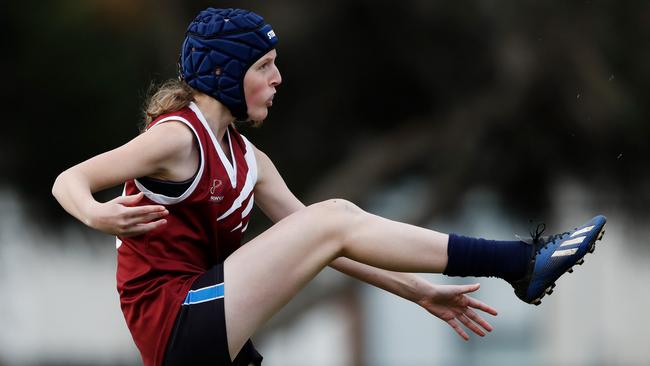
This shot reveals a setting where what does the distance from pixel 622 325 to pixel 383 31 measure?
18.6ft

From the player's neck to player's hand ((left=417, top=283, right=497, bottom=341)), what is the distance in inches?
41.2

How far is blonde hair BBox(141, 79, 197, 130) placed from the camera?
5562 millimetres

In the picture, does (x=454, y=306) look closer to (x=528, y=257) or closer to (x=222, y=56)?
(x=528, y=257)

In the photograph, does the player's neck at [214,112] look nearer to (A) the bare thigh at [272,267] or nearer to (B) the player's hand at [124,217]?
(A) the bare thigh at [272,267]

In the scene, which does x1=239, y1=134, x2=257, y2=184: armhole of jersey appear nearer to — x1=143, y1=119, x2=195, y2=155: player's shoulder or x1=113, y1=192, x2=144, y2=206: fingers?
x1=143, y1=119, x2=195, y2=155: player's shoulder

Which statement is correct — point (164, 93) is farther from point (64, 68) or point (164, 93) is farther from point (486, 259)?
point (64, 68)

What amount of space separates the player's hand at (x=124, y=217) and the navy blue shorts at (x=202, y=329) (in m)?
0.61

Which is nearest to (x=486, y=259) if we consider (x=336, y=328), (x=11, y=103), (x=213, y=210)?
(x=213, y=210)

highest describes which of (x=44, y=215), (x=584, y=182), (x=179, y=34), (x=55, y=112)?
(x=584, y=182)

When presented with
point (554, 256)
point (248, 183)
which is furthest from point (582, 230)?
point (248, 183)

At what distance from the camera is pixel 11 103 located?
1489 cm

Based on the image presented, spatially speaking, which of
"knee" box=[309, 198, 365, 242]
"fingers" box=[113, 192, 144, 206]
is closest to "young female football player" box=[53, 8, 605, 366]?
"knee" box=[309, 198, 365, 242]

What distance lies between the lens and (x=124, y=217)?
4.88 metres

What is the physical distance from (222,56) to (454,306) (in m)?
1.34
